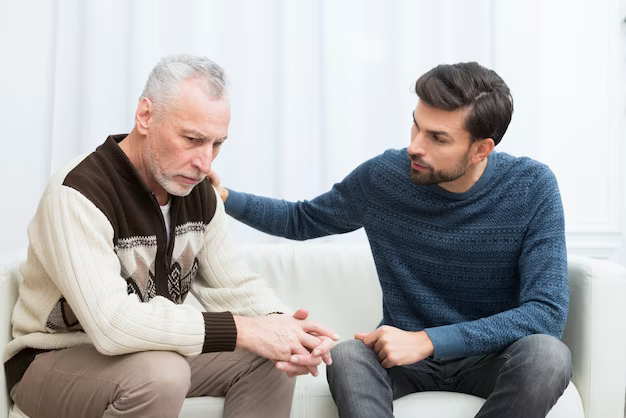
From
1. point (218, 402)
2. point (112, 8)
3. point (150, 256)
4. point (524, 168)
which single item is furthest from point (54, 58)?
point (524, 168)

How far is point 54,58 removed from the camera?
272 cm

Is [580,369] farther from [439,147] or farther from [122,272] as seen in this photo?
[122,272]

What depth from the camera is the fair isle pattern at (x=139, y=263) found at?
1613mm

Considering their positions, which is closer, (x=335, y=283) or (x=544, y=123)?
(x=335, y=283)

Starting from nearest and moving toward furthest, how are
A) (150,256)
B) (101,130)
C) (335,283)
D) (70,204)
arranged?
(70,204), (150,256), (335,283), (101,130)

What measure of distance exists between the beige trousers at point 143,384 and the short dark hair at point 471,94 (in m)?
0.80

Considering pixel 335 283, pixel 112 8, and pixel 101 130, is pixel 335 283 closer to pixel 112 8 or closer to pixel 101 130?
pixel 101 130

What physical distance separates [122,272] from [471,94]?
0.99 meters

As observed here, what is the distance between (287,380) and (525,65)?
163cm

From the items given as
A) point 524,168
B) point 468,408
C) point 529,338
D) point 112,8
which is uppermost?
point 112,8

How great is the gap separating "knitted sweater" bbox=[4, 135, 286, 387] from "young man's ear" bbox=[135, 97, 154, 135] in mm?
73

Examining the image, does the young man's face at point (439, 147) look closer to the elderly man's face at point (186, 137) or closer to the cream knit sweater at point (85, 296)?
the elderly man's face at point (186, 137)

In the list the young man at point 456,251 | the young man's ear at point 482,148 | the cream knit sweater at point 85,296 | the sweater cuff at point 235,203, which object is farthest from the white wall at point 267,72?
the cream knit sweater at point 85,296

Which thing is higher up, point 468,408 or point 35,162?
point 35,162
